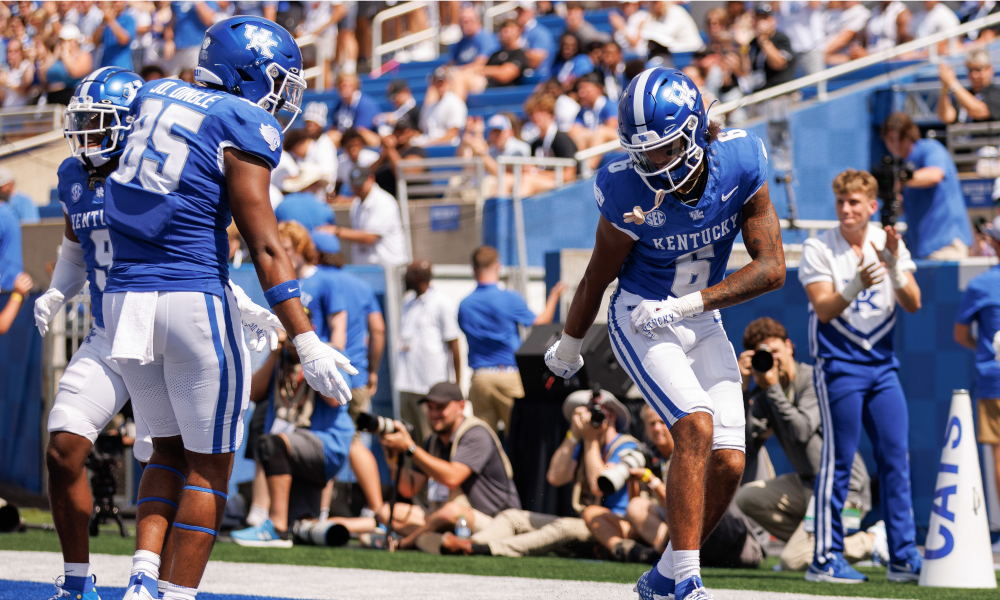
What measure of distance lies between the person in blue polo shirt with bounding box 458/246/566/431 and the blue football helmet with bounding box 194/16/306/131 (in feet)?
17.5

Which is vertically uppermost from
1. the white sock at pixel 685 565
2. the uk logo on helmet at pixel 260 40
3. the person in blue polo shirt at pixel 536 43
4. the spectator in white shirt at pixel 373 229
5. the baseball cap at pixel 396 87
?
the person in blue polo shirt at pixel 536 43

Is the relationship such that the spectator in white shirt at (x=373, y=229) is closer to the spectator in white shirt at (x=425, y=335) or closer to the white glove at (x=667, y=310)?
the spectator in white shirt at (x=425, y=335)

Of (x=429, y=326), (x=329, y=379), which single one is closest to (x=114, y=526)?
(x=429, y=326)

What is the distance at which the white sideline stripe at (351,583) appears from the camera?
5.34 meters

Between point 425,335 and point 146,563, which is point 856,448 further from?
point 425,335

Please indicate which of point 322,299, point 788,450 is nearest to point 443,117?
point 322,299

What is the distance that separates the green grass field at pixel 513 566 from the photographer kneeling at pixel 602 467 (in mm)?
180

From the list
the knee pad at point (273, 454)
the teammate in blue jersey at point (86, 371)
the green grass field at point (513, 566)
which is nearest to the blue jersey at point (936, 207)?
the green grass field at point (513, 566)

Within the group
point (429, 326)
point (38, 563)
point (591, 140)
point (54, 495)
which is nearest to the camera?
point (54, 495)

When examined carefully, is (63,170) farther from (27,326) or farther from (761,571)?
(27,326)

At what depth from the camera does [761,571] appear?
688cm

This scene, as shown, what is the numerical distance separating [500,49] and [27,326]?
7785mm

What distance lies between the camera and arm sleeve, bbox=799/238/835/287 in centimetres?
654

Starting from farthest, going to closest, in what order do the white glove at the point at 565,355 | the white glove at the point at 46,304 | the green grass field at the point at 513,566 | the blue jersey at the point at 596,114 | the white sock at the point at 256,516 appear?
the blue jersey at the point at 596,114, the white sock at the point at 256,516, the green grass field at the point at 513,566, the white glove at the point at 46,304, the white glove at the point at 565,355
